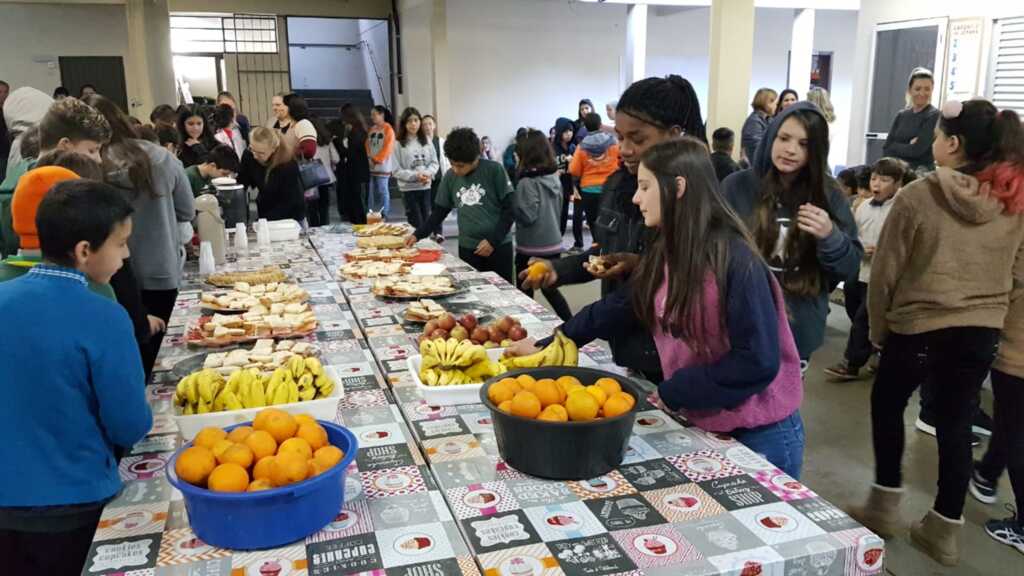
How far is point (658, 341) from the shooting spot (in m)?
1.78

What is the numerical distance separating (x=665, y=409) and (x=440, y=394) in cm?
54

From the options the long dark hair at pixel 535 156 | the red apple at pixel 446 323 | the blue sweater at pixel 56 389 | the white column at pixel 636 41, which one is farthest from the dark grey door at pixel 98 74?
the blue sweater at pixel 56 389

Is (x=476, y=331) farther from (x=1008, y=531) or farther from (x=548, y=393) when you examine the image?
(x=1008, y=531)

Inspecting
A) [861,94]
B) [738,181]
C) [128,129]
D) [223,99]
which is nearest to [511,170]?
[223,99]

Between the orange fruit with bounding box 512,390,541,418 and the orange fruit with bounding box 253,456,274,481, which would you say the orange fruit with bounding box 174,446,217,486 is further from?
the orange fruit with bounding box 512,390,541,418

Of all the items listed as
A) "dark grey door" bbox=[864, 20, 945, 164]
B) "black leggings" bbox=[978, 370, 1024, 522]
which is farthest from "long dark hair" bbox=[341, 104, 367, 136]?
"black leggings" bbox=[978, 370, 1024, 522]

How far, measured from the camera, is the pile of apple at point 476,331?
220cm

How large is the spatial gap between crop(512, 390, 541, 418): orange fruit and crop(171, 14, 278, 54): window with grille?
1210 centimetres

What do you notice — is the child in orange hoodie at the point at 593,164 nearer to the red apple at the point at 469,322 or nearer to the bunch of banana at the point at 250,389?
the red apple at the point at 469,322

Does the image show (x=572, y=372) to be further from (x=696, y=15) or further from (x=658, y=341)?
(x=696, y=15)

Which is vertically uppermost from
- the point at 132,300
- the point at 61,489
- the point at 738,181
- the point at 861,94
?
the point at 861,94

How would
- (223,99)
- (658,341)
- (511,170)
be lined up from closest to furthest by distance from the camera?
(658,341)
(223,99)
(511,170)

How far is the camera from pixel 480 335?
7.30 ft

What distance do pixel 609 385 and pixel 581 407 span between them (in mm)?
127
